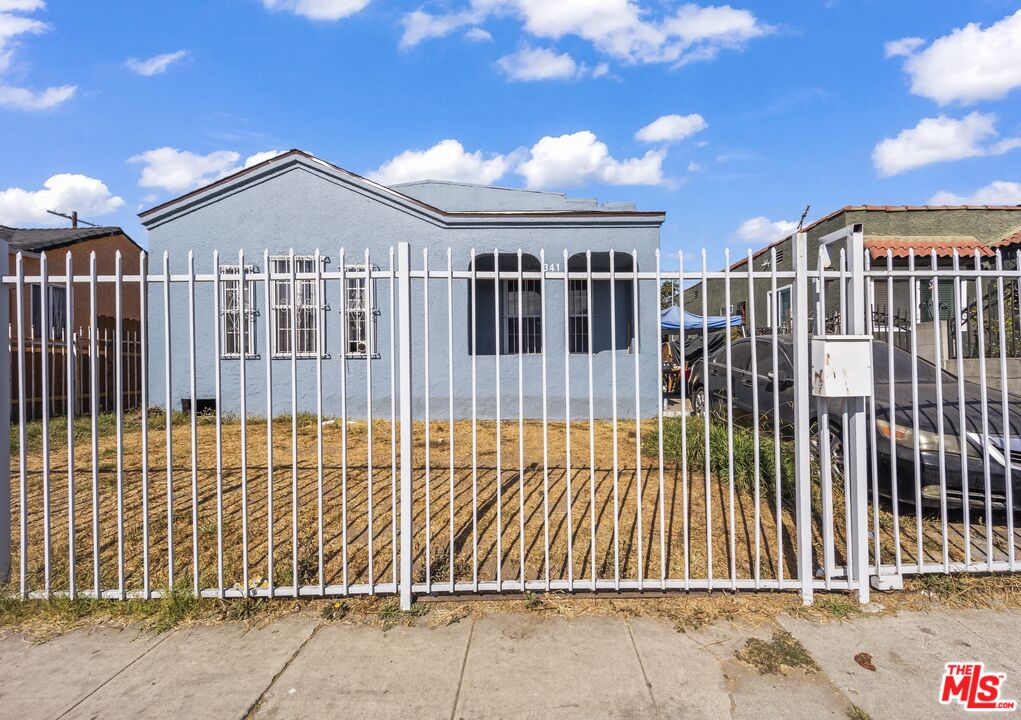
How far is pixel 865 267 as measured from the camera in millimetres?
3535

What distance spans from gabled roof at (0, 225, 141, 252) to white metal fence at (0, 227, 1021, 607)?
8.22 m

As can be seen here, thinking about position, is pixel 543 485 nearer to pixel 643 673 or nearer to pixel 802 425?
pixel 802 425

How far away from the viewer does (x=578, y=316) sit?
36.7 ft

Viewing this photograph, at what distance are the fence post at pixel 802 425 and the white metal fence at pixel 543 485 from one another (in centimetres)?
1

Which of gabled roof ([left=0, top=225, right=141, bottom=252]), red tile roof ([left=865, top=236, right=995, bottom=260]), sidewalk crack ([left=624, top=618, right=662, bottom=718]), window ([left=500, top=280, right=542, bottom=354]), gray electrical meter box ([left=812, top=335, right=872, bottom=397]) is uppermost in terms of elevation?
gabled roof ([left=0, top=225, right=141, bottom=252])

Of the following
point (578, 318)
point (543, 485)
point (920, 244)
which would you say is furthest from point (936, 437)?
point (920, 244)

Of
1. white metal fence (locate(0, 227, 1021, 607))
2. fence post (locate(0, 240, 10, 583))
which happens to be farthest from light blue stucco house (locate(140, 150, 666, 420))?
fence post (locate(0, 240, 10, 583))

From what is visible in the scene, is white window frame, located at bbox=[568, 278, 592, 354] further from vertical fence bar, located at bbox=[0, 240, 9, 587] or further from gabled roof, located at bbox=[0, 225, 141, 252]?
gabled roof, located at bbox=[0, 225, 141, 252]

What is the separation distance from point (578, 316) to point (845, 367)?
25.8 feet

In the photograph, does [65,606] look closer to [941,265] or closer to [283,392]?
[283,392]

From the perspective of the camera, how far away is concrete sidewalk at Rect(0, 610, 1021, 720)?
8.39 ft

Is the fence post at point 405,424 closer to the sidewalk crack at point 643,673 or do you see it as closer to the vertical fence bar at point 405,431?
the vertical fence bar at point 405,431

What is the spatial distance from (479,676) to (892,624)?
2317 millimetres

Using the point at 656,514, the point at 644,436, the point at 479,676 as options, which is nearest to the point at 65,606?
the point at 479,676
